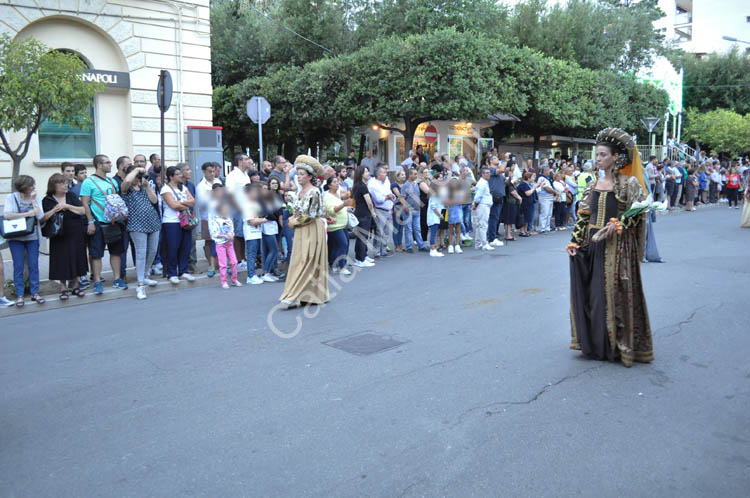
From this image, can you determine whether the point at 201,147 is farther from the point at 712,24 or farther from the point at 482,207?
the point at 712,24

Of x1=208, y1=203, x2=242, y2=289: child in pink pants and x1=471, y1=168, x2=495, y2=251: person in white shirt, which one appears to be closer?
x1=208, y1=203, x2=242, y2=289: child in pink pants

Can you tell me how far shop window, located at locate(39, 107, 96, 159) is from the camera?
14680mm

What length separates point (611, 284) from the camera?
5336 mm

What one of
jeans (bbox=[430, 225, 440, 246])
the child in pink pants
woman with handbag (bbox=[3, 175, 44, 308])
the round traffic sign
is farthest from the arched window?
the round traffic sign

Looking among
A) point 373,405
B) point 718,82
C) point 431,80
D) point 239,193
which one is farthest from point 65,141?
point 718,82

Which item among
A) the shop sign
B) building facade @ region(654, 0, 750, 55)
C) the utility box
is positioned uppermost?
building facade @ region(654, 0, 750, 55)

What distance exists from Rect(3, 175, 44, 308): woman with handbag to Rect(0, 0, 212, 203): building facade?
620cm

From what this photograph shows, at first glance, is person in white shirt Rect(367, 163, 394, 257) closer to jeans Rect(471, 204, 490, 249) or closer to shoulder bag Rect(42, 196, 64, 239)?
jeans Rect(471, 204, 490, 249)

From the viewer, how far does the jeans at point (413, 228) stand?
43.0ft

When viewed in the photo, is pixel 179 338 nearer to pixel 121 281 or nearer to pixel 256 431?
pixel 256 431

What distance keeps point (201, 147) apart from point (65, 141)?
315 centimetres

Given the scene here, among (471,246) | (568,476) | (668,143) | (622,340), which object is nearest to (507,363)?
(622,340)

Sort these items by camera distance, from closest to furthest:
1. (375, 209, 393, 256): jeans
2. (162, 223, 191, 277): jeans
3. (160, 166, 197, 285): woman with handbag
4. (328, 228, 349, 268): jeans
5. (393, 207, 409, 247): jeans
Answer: (160, 166, 197, 285): woman with handbag < (162, 223, 191, 277): jeans < (328, 228, 349, 268): jeans < (375, 209, 393, 256): jeans < (393, 207, 409, 247): jeans

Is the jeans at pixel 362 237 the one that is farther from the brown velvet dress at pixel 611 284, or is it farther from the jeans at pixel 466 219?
the brown velvet dress at pixel 611 284
